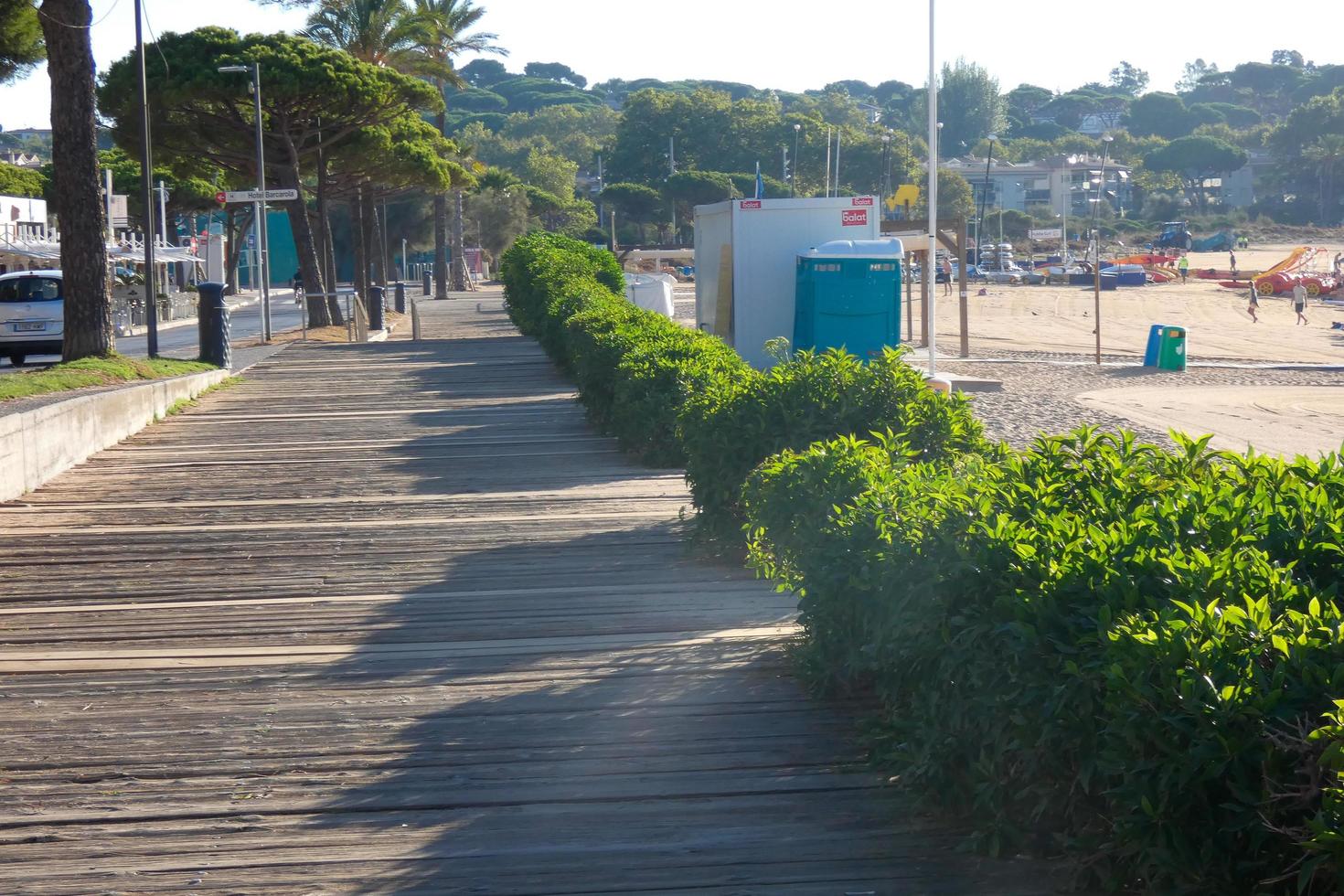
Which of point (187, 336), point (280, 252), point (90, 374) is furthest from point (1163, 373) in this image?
point (280, 252)

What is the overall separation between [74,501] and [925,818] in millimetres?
7602

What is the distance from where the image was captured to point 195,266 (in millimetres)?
67812

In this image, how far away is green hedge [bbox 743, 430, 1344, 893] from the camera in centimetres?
286

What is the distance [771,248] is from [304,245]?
61.0ft

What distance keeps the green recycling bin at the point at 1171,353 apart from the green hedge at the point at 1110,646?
26.0m

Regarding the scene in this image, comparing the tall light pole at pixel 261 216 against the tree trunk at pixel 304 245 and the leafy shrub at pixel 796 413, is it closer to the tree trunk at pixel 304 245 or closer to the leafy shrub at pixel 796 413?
the tree trunk at pixel 304 245

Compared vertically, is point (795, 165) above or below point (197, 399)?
above

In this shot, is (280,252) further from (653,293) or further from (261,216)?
(261,216)

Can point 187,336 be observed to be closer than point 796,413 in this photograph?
No

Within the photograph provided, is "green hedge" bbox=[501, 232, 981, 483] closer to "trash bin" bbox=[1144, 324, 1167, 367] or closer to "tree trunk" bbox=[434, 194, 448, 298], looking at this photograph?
"trash bin" bbox=[1144, 324, 1167, 367]

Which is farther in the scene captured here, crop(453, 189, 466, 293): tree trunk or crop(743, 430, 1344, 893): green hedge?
crop(453, 189, 466, 293): tree trunk

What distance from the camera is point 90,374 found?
15.4 m

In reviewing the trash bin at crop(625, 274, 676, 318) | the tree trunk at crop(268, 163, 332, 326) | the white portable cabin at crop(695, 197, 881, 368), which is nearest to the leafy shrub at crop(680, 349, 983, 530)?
the white portable cabin at crop(695, 197, 881, 368)

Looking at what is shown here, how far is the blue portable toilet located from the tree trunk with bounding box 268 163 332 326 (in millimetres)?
19368
